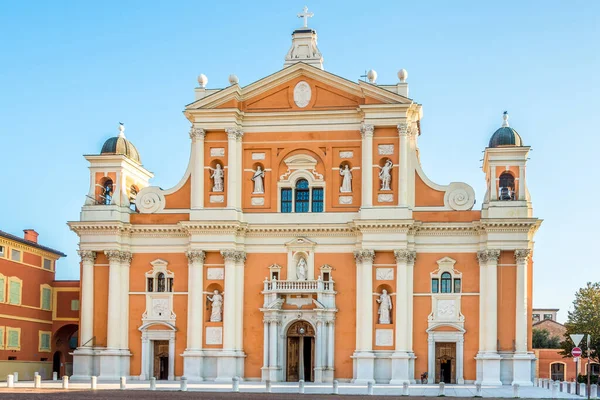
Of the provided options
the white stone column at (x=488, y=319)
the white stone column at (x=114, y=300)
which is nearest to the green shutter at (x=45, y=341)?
the white stone column at (x=114, y=300)

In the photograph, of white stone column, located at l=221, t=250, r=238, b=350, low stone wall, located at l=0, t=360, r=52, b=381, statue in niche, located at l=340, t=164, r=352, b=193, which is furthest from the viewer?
low stone wall, located at l=0, t=360, r=52, b=381

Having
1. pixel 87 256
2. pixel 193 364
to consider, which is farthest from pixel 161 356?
pixel 87 256

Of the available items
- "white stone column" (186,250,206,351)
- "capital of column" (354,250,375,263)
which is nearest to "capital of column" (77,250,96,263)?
"white stone column" (186,250,206,351)

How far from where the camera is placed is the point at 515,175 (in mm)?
46062

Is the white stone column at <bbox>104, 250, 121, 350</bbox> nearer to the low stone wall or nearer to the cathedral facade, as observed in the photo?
the cathedral facade

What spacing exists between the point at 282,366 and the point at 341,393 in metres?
9.17

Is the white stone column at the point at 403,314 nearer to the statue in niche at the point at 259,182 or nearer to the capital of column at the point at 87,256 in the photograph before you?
the statue in niche at the point at 259,182

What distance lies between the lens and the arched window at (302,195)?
156ft

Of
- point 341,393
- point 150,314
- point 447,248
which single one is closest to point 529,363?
point 447,248

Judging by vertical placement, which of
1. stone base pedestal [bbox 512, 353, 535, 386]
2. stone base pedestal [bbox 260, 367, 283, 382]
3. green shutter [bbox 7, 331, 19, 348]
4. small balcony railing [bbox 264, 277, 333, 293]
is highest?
small balcony railing [bbox 264, 277, 333, 293]

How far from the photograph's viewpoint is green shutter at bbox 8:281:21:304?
4884cm

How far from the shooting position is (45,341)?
5278 cm

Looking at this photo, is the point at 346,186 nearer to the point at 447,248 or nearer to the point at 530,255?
the point at 447,248

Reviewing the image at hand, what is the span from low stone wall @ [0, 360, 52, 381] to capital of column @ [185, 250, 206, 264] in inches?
456
